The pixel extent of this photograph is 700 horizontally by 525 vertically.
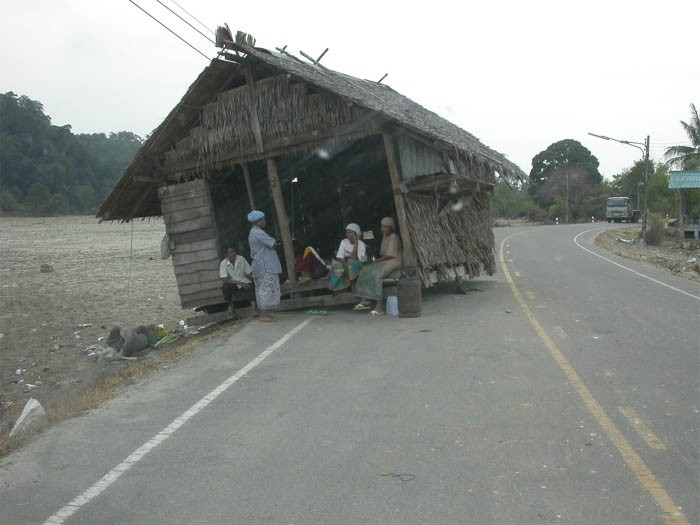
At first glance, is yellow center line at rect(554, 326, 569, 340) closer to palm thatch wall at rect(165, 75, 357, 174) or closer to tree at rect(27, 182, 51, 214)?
palm thatch wall at rect(165, 75, 357, 174)

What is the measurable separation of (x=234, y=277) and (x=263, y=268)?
4.59 feet

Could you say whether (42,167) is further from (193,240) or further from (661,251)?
(193,240)

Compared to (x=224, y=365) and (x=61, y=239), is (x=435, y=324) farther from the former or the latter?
(x=61, y=239)

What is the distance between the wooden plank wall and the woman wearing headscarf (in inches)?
70.1

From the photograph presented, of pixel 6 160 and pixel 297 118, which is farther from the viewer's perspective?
pixel 6 160

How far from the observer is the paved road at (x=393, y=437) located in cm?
436

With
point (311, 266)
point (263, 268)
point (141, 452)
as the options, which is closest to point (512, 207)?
point (311, 266)

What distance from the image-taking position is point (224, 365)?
8789 mm

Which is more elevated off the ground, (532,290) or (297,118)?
(297,118)

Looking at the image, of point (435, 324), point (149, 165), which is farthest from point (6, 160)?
point (435, 324)

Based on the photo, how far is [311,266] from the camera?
1383cm

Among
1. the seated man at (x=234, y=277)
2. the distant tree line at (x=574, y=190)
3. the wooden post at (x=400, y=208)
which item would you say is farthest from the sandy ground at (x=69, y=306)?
the distant tree line at (x=574, y=190)

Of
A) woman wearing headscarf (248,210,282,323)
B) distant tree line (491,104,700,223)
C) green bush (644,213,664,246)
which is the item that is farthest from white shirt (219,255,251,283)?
distant tree line (491,104,700,223)

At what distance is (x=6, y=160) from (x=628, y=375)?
66.1m
